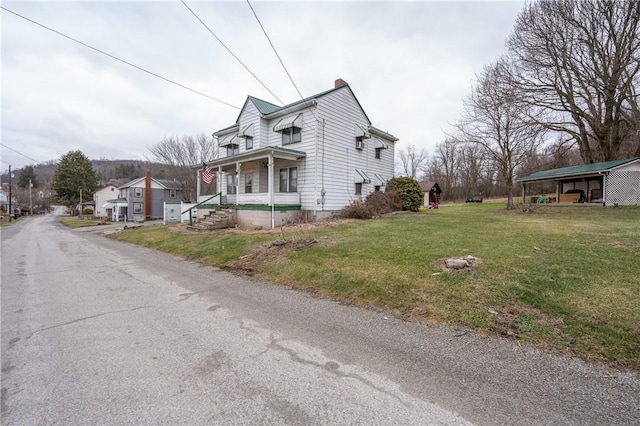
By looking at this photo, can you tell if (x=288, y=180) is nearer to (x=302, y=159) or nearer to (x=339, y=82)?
(x=302, y=159)

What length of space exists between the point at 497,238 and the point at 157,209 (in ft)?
148

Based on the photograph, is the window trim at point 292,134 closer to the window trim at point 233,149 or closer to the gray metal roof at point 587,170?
the window trim at point 233,149

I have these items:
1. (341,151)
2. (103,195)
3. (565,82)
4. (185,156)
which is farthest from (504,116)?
(103,195)

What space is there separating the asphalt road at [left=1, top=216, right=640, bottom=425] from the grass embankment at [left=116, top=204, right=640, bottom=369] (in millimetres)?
451

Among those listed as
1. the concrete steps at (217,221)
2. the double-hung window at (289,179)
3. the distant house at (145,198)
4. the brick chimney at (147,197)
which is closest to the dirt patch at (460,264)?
the double-hung window at (289,179)

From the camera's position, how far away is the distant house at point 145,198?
40500 millimetres

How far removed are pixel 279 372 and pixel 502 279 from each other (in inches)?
161

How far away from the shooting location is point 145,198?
40.7 m

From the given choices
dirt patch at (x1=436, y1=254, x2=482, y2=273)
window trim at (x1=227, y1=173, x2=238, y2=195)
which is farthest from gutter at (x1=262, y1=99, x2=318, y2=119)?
dirt patch at (x1=436, y1=254, x2=482, y2=273)

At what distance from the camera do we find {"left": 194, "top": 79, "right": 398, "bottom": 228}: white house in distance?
1484cm

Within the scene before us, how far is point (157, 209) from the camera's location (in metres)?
41.9

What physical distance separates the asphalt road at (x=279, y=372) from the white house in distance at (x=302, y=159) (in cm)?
1012

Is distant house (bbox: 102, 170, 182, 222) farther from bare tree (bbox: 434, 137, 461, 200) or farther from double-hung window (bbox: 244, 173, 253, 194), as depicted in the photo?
bare tree (bbox: 434, 137, 461, 200)

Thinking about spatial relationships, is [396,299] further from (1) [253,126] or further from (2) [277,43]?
(1) [253,126]
